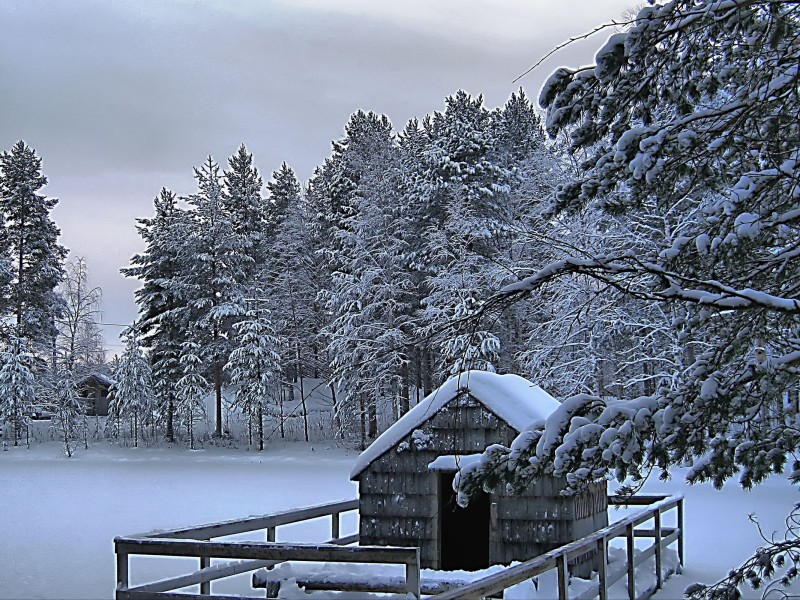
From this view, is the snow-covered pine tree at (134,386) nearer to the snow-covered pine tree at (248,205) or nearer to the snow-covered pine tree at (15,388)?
the snow-covered pine tree at (15,388)

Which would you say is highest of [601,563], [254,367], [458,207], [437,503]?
[458,207]

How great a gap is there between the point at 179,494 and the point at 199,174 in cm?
2311

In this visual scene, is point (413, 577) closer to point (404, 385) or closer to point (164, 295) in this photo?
point (404, 385)

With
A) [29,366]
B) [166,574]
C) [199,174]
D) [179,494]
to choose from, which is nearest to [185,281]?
[199,174]

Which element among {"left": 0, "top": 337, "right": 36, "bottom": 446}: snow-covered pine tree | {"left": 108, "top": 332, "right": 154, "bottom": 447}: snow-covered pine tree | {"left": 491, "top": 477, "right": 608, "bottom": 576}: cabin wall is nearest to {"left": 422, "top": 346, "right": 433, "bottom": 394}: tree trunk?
{"left": 108, "top": 332, "right": 154, "bottom": 447}: snow-covered pine tree

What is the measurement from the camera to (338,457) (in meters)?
36.6

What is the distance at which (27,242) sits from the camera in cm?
4753

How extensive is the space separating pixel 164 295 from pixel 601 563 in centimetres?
3838

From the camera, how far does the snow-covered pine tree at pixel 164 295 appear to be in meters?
43.2

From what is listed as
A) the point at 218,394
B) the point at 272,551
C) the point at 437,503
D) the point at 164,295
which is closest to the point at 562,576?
the point at 272,551

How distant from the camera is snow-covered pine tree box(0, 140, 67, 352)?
4712 centimetres

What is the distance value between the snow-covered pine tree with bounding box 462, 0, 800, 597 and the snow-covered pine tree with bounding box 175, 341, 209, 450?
122 feet

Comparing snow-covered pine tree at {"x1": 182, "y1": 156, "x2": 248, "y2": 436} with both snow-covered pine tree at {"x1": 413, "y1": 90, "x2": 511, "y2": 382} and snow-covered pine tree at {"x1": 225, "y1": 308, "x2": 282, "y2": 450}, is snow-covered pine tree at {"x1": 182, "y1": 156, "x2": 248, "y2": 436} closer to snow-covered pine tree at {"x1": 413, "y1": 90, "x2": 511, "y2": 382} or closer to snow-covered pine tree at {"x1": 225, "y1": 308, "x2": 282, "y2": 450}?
snow-covered pine tree at {"x1": 225, "y1": 308, "x2": 282, "y2": 450}

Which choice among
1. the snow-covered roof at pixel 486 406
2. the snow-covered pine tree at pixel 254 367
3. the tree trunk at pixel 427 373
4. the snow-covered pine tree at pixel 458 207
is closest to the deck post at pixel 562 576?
the snow-covered roof at pixel 486 406
